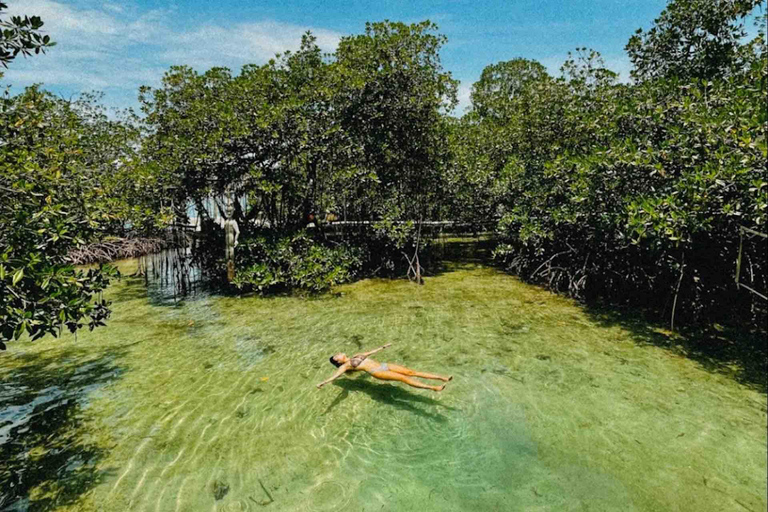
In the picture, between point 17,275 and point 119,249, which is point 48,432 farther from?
point 119,249

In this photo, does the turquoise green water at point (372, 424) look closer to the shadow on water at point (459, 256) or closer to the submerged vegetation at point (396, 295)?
the submerged vegetation at point (396, 295)

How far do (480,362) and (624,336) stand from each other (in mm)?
2518

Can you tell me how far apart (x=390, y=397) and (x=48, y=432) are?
3.50 meters

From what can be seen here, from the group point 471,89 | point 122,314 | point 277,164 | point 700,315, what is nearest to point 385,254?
point 277,164

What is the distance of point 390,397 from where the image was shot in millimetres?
4938

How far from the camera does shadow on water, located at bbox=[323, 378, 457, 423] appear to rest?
4630 millimetres

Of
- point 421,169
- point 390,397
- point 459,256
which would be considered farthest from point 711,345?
point 459,256

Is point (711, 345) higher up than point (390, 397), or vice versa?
point (711, 345)

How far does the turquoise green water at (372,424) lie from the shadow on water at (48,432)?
0.07 ft

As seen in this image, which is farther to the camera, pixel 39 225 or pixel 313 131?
pixel 313 131

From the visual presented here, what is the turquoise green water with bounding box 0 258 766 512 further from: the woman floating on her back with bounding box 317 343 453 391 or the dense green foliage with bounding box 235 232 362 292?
the dense green foliage with bounding box 235 232 362 292

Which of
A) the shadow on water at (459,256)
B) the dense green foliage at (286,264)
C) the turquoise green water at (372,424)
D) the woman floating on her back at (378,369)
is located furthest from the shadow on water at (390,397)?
the shadow on water at (459,256)

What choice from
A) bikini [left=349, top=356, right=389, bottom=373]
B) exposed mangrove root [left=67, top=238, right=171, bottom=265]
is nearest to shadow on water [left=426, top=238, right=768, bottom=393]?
bikini [left=349, top=356, right=389, bottom=373]

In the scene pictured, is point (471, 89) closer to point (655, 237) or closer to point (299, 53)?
point (299, 53)
